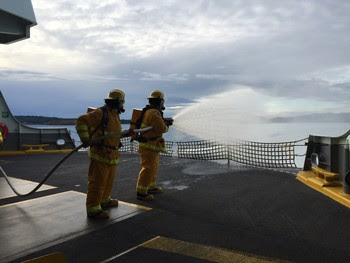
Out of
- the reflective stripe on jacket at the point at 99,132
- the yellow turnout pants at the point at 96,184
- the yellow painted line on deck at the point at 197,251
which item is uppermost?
the reflective stripe on jacket at the point at 99,132

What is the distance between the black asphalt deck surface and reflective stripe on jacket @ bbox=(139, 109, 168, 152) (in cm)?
92

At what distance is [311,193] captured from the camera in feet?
19.9

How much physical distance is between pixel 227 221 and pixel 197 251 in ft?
3.67

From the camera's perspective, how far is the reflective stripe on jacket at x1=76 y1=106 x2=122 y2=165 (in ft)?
14.4

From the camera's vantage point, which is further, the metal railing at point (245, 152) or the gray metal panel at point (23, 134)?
the gray metal panel at point (23, 134)

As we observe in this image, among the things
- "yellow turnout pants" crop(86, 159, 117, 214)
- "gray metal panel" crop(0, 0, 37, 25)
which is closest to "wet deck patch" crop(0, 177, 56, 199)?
"yellow turnout pants" crop(86, 159, 117, 214)

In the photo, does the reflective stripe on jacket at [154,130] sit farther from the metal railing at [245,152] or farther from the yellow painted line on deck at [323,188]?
the metal railing at [245,152]

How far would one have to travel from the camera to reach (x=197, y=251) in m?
3.44

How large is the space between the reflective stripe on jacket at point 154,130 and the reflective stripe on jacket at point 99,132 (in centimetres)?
87

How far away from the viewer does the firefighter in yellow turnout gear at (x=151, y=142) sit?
5.57m

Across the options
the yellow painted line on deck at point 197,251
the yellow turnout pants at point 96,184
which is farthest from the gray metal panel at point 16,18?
the yellow painted line on deck at point 197,251

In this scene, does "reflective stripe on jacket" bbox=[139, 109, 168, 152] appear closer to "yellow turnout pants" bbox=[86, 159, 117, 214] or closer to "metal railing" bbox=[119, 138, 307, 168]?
"yellow turnout pants" bbox=[86, 159, 117, 214]

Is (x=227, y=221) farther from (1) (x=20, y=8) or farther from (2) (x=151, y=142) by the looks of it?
(1) (x=20, y=8)

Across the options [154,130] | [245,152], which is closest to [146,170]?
[154,130]
